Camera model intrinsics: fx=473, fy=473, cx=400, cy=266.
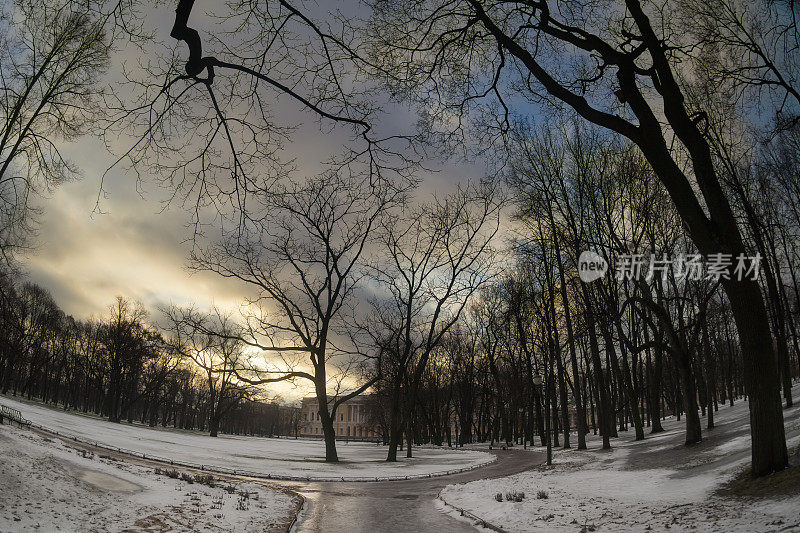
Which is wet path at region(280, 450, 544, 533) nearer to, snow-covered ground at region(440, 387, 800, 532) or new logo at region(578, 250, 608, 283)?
snow-covered ground at region(440, 387, 800, 532)

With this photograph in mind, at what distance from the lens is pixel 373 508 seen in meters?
11.3

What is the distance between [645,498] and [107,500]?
10.1 meters

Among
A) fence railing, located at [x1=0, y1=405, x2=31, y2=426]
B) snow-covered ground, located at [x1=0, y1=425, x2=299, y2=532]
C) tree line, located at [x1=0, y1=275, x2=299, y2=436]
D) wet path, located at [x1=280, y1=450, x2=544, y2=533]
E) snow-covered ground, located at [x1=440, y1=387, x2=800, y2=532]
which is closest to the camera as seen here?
snow-covered ground, located at [x1=440, y1=387, x2=800, y2=532]

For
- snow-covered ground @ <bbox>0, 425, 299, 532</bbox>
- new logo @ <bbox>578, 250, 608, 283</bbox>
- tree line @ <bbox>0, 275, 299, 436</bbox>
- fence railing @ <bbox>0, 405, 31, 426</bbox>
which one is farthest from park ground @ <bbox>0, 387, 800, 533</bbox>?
Answer: tree line @ <bbox>0, 275, 299, 436</bbox>

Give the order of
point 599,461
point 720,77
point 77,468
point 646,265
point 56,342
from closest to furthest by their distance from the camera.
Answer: point 77,468 → point 720,77 → point 599,461 → point 646,265 → point 56,342

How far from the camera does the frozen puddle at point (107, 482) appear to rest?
30.9 feet

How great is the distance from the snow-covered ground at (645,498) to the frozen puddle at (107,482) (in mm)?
7049

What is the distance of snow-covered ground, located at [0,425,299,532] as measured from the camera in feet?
22.6

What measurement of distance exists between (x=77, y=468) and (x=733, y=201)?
26.3m

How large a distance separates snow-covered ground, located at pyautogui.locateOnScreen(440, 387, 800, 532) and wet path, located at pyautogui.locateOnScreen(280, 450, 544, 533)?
766mm

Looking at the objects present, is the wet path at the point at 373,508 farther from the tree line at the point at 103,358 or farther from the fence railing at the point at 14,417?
the tree line at the point at 103,358

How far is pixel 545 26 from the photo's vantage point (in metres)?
8.56

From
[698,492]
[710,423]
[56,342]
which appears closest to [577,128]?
[710,423]

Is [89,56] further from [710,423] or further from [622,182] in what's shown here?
[710,423]
